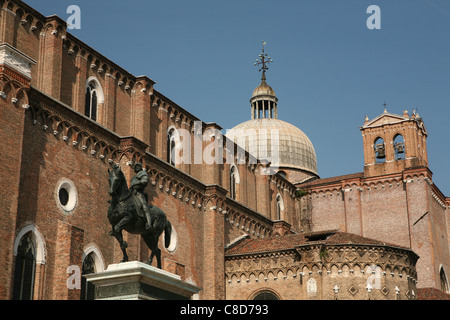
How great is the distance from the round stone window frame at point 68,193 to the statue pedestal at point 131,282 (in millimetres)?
8619

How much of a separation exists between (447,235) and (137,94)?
73.0 feet

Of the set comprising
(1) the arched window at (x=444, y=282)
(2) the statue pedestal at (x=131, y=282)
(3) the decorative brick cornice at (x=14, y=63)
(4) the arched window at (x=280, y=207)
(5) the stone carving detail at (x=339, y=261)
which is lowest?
(2) the statue pedestal at (x=131, y=282)

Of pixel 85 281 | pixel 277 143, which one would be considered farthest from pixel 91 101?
pixel 277 143

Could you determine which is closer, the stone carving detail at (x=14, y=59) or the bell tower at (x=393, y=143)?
the stone carving detail at (x=14, y=59)

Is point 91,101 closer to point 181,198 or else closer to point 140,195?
point 181,198

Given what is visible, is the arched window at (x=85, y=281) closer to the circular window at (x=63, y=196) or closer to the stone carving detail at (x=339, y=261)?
the circular window at (x=63, y=196)

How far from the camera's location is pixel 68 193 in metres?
23.0

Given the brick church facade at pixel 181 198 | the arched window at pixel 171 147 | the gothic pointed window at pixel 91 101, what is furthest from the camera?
the arched window at pixel 171 147

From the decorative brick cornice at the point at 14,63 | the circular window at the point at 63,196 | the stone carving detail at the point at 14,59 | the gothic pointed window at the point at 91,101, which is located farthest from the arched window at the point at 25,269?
the gothic pointed window at the point at 91,101

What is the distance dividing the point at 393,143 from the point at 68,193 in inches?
936

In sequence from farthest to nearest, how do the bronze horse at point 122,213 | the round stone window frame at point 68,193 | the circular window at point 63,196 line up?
1. the circular window at point 63,196
2. the round stone window frame at point 68,193
3. the bronze horse at point 122,213

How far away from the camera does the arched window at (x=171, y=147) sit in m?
30.3

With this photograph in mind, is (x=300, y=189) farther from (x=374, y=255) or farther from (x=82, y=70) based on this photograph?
(x=82, y=70)

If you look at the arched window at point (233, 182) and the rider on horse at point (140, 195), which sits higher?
the arched window at point (233, 182)
